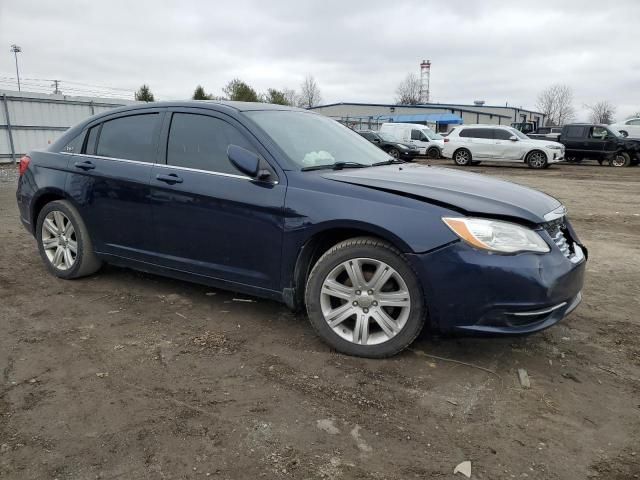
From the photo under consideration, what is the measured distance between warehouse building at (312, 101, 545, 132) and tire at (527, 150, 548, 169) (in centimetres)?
3401

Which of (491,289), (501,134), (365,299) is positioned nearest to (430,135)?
(501,134)

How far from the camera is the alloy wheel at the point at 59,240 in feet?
15.5

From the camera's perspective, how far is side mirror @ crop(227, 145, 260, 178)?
11.5 feet

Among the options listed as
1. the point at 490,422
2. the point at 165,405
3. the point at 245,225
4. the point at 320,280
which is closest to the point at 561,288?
the point at 490,422

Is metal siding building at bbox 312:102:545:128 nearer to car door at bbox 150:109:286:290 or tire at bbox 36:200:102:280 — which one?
tire at bbox 36:200:102:280

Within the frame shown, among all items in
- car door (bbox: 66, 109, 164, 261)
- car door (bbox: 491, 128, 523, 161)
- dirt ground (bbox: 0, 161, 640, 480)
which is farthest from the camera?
car door (bbox: 491, 128, 523, 161)

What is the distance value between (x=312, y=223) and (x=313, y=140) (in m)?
0.96

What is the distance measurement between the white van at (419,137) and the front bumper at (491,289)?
23015 millimetres

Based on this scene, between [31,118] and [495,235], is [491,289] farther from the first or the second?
[31,118]

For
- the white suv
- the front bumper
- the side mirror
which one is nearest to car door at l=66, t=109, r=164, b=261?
the side mirror

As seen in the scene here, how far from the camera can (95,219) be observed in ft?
14.7

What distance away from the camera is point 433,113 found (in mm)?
61438

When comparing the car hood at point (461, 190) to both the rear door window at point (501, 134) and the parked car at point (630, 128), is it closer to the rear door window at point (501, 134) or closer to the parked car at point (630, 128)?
the rear door window at point (501, 134)

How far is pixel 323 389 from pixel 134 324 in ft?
5.47
